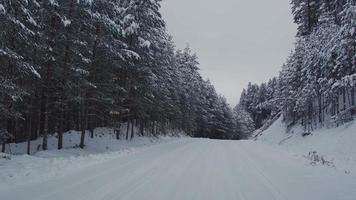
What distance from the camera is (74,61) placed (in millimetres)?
17953

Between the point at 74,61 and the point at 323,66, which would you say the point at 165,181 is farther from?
the point at 323,66

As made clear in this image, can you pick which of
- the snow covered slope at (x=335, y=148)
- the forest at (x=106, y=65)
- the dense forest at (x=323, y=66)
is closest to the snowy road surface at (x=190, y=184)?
the snow covered slope at (x=335, y=148)

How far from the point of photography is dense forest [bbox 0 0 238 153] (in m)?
12.7

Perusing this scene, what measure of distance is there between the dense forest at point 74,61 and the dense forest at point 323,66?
497 inches

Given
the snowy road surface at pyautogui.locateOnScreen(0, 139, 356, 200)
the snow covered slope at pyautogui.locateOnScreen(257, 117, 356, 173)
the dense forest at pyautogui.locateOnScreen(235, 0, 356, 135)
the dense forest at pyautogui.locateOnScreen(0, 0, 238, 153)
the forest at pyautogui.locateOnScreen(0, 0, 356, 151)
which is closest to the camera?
the snowy road surface at pyautogui.locateOnScreen(0, 139, 356, 200)

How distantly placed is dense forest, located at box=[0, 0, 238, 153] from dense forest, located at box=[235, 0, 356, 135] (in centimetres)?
1263

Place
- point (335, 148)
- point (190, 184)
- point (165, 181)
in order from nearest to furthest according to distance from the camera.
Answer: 1. point (190, 184)
2. point (165, 181)
3. point (335, 148)

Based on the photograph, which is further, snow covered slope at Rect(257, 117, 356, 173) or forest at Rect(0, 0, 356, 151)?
forest at Rect(0, 0, 356, 151)

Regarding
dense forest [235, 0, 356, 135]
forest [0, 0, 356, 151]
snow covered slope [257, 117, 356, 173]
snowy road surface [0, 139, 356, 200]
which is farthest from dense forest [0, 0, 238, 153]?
dense forest [235, 0, 356, 135]

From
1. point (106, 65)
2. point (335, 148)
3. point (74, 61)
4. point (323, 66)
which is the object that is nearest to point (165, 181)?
point (335, 148)

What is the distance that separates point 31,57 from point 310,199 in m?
14.1

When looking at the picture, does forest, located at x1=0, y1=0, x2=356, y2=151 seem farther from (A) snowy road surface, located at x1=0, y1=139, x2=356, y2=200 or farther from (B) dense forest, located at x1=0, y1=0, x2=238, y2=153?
(A) snowy road surface, located at x1=0, y1=139, x2=356, y2=200

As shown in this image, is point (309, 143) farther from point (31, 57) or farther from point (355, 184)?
point (31, 57)

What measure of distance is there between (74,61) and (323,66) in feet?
52.3
